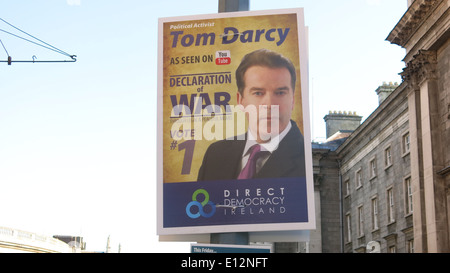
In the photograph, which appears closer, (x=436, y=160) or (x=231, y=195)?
(x=231, y=195)

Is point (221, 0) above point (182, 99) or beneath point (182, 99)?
above

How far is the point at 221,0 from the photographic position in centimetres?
1559

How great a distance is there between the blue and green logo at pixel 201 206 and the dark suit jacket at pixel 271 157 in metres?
0.45

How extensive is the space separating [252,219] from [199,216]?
3.74 feet

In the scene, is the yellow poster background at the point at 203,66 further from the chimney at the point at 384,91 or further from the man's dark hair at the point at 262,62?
the chimney at the point at 384,91

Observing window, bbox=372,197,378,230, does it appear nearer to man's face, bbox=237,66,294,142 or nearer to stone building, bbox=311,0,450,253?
stone building, bbox=311,0,450,253

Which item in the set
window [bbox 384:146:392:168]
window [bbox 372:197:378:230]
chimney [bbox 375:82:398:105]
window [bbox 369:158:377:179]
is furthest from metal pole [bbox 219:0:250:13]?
chimney [bbox 375:82:398:105]

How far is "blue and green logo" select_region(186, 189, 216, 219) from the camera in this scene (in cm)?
1483
